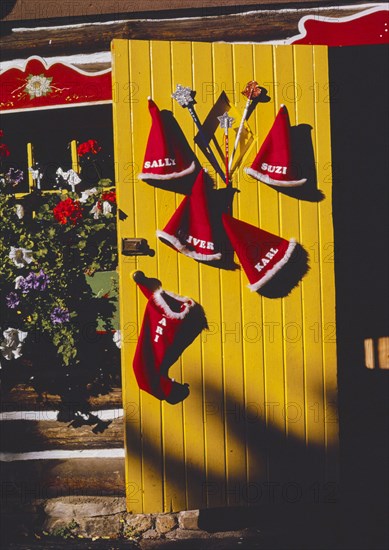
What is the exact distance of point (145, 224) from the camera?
11.1ft

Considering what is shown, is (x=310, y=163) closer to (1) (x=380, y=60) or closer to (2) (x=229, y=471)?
(1) (x=380, y=60)

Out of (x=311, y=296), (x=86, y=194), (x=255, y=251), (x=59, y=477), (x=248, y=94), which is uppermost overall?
(x=248, y=94)

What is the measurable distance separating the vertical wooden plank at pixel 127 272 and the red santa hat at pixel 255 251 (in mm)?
546

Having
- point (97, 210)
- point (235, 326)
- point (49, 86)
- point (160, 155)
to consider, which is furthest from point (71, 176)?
point (235, 326)

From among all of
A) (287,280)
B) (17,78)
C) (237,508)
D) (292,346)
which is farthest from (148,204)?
(237,508)

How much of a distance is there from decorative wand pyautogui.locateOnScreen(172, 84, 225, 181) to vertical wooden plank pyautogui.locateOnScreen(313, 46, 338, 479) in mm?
575

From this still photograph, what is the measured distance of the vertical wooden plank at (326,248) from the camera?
3492 mm

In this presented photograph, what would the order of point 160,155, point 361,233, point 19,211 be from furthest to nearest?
point 361,233, point 19,211, point 160,155

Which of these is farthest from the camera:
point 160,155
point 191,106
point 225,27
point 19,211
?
point 19,211

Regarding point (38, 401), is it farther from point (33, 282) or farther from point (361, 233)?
point (361, 233)

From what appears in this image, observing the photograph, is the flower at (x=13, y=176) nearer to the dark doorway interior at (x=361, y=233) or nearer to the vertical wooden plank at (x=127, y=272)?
the vertical wooden plank at (x=127, y=272)

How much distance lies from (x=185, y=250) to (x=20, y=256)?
116 centimetres

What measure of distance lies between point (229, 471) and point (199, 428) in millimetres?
298

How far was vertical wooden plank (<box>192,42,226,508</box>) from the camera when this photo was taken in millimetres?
3400
